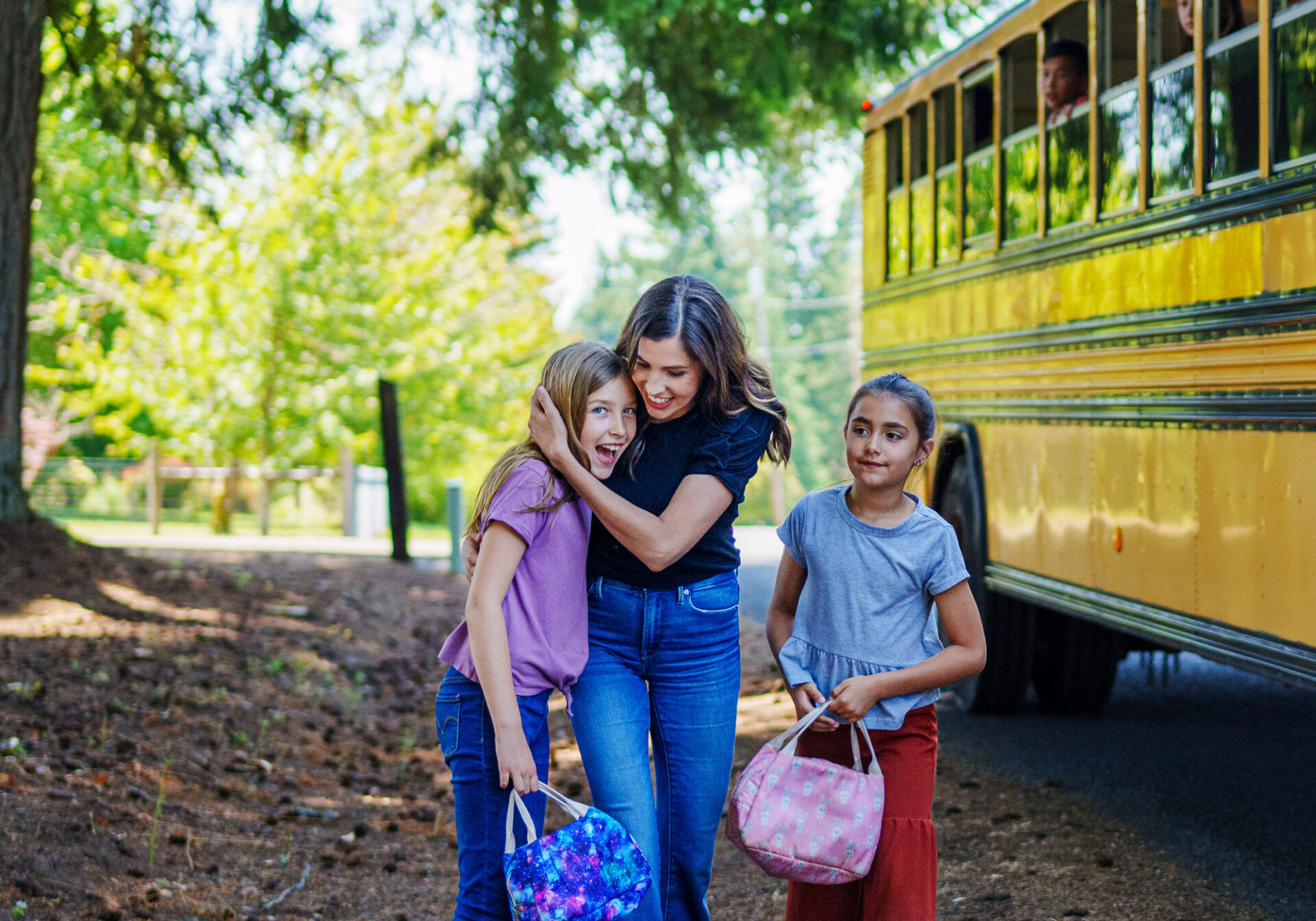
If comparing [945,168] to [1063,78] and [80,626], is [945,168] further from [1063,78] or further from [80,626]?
[80,626]

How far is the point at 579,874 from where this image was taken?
2807mm

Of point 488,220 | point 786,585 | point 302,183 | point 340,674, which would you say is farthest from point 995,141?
point 302,183

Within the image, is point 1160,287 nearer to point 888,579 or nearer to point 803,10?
point 888,579

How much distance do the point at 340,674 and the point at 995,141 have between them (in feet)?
15.0

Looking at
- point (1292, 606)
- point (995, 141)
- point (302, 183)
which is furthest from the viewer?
point (302, 183)

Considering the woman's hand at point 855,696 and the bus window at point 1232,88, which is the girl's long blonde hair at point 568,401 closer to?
the woman's hand at point 855,696

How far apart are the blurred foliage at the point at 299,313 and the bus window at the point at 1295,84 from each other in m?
16.4

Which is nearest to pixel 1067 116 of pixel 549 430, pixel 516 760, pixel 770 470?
pixel 549 430

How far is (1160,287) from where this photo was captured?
5000mm

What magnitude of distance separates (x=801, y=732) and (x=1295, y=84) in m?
2.42

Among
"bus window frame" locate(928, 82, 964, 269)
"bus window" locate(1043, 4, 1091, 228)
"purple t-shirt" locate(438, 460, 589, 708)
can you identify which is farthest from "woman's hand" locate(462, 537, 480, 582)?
"bus window frame" locate(928, 82, 964, 269)

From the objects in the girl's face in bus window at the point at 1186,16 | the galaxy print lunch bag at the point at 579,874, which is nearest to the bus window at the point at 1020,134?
the girl's face in bus window at the point at 1186,16

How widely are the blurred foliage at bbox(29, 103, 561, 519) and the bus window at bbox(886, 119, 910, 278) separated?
12.0 meters

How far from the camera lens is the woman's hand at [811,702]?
3152 mm
